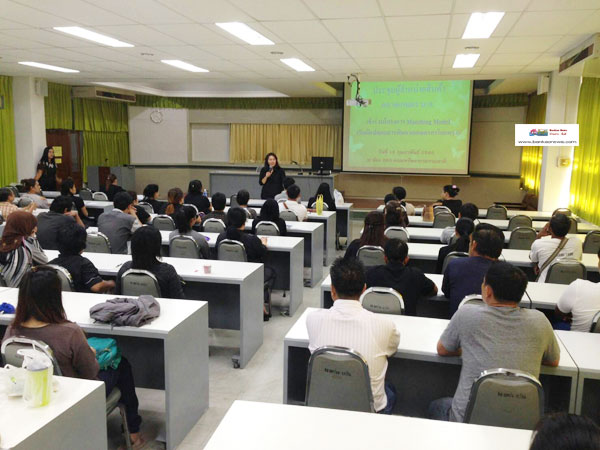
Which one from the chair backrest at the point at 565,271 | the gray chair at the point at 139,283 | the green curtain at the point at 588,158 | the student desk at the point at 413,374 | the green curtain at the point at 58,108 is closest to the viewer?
the student desk at the point at 413,374

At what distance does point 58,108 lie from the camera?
1230 cm

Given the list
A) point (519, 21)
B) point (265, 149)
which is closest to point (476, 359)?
point (519, 21)

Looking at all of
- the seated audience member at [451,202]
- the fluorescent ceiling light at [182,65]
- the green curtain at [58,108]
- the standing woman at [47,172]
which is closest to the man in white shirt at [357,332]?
the seated audience member at [451,202]

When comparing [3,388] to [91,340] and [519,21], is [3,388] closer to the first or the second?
[91,340]

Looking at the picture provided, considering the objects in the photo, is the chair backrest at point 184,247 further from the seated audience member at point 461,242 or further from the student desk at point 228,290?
the seated audience member at point 461,242

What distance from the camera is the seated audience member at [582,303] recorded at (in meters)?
3.05

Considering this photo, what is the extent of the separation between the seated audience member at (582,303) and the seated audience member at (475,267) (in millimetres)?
513

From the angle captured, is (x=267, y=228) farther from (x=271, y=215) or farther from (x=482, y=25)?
(x=482, y=25)

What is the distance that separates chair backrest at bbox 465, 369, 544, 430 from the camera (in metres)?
2.12

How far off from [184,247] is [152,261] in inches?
52.3

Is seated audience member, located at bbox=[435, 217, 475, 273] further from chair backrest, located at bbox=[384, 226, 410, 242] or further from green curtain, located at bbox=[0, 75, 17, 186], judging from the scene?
green curtain, located at bbox=[0, 75, 17, 186]

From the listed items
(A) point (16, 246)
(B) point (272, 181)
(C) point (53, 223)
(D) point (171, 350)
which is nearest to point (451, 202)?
(B) point (272, 181)

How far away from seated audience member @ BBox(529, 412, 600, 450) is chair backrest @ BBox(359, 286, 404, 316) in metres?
2.11

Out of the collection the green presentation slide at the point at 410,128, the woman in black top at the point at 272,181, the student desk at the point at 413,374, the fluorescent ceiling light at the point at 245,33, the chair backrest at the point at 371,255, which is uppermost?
the fluorescent ceiling light at the point at 245,33
